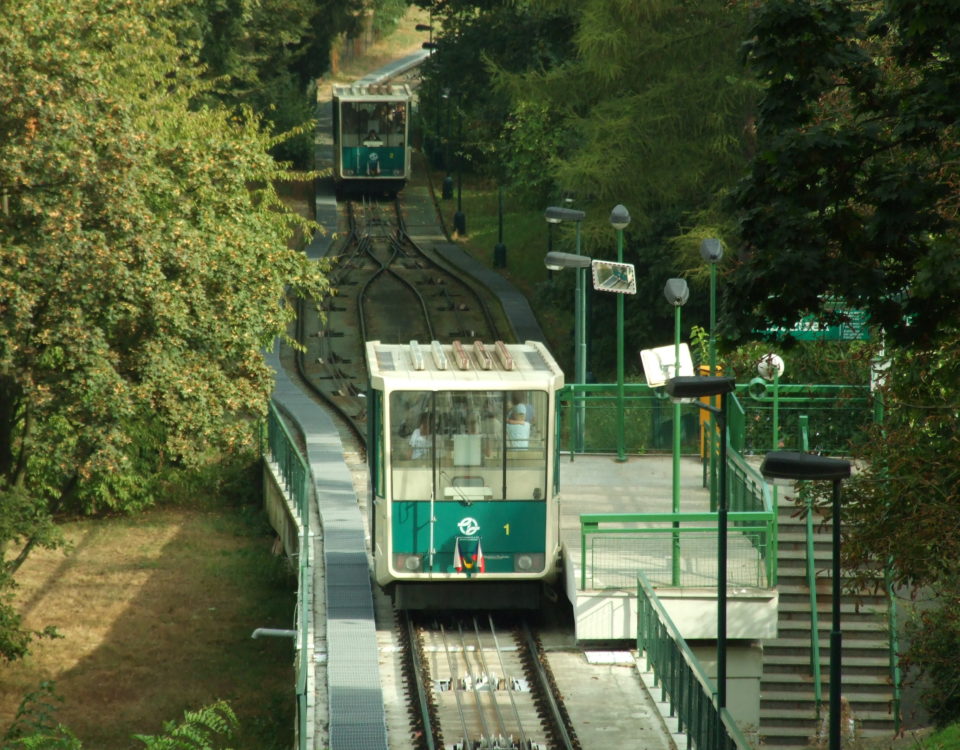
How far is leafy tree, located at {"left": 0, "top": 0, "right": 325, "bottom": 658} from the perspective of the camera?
21531 millimetres

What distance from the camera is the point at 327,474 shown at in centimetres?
2553

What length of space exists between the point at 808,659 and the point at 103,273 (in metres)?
10.5

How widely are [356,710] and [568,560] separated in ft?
13.3

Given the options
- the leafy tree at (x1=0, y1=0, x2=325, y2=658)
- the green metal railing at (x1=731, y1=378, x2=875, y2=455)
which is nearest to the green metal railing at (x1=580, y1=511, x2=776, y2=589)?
the green metal railing at (x1=731, y1=378, x2=875, y2=455)

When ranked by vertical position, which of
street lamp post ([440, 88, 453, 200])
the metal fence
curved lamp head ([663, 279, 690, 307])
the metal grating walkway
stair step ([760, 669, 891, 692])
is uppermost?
street lamp post ([440, 88, 453, 200])

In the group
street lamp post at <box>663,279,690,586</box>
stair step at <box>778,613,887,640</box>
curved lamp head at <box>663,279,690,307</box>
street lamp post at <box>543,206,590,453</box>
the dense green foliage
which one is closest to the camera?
street lamp post at <box>663,279,690,586</box>

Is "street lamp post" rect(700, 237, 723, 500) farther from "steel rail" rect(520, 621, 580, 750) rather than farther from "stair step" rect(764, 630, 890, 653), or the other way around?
"steel rail" rect(520, 621, 580, 750)

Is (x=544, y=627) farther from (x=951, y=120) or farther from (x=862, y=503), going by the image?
(x=951, y=120)

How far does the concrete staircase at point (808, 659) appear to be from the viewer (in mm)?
19219

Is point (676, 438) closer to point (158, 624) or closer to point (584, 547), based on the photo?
point (584, 547)

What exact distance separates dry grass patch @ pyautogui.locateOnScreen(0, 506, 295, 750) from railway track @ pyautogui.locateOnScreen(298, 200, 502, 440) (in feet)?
14.3

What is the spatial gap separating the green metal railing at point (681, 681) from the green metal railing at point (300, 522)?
3428 mm

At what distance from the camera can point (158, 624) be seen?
25.1m

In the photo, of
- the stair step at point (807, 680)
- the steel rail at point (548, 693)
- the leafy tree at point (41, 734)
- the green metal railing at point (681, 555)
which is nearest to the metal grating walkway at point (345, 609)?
the steel rail at point (548, 693)
